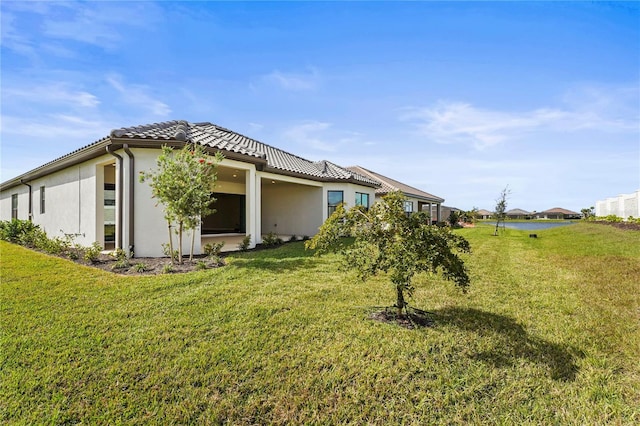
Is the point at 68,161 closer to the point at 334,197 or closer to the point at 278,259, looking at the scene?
the point at 278,259

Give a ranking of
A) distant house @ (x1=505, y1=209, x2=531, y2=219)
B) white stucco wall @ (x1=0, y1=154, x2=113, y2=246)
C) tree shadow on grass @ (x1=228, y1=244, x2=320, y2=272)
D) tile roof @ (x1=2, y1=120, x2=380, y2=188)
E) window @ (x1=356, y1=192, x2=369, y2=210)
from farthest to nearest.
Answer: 1. distant house @ (x1=505, y1=209, x2=531, y2=219)
2. window @ (x1=356, y1=192, x2=369, y2=210)
3. white stucco wall @ (x1=0, y1=154, x2=113, y2=246)
4. tile roof @ (x1=2, y1=120, x2=380, y2=188)
5. tree shadow on grass @ (x1=228, y1=244, x2=320, y2=272)

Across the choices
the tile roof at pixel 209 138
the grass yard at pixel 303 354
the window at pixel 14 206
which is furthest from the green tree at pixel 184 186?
the window at pixel 14 206

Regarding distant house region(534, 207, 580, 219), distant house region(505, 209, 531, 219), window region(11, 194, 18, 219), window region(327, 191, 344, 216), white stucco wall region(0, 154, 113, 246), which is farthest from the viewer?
distant house region(534, 207, 580, 219)

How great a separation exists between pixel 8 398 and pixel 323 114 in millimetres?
12606

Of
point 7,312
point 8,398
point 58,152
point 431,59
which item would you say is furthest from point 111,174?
point 431,59

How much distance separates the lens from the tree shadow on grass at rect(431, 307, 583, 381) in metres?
3.73

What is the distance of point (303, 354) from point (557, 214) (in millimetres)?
101657

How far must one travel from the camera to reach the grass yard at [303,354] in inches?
116

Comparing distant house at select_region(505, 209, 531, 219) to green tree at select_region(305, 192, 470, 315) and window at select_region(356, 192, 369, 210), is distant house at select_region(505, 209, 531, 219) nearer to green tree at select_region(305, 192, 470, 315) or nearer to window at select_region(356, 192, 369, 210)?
window at select_region(356, 192, 369, 210)

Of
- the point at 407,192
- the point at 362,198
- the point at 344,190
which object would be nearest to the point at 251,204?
the point at 344,190

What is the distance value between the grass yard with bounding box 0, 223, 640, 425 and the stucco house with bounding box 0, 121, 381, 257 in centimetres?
322

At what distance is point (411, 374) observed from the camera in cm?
344

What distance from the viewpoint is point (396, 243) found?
4.36 metres

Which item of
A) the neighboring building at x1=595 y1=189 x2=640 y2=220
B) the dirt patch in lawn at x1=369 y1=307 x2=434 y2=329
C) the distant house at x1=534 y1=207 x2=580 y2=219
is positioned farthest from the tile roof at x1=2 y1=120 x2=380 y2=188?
the distant house at x1=534 y1=207 x2=580 y2=219
